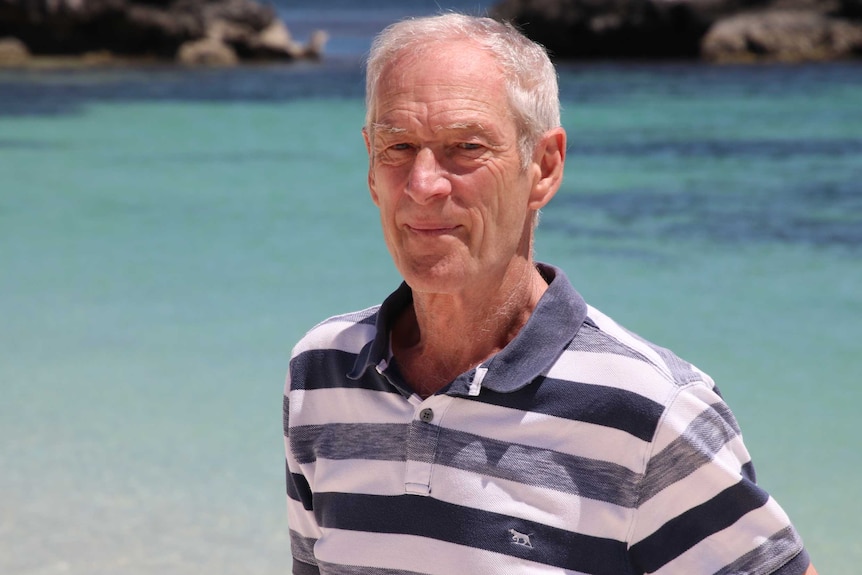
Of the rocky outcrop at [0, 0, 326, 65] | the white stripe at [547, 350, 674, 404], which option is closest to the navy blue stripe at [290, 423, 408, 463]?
the white stripe at [547, 350, 674, 404]

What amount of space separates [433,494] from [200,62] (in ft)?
95.9

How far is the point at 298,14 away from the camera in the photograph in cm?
7238

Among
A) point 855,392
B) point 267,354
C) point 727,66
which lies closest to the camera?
point 855,392

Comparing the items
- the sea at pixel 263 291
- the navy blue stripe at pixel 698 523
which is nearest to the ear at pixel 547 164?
the sea at pixel 263 291

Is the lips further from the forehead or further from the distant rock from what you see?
the distant rock

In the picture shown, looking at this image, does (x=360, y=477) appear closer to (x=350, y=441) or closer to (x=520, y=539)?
(x=350, y=441)

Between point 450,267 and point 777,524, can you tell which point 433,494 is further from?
point 777,524

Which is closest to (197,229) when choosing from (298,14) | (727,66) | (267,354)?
(267,354)

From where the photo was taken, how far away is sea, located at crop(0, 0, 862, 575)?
4242 millimetres

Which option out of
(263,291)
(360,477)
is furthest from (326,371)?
(263,291)

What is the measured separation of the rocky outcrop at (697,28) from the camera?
91.1 ft

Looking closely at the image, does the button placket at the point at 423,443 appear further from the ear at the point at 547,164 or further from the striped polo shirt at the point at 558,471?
the ear at the point at 547,164

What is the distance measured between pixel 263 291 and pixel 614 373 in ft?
20.0

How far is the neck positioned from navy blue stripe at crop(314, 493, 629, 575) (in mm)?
161
